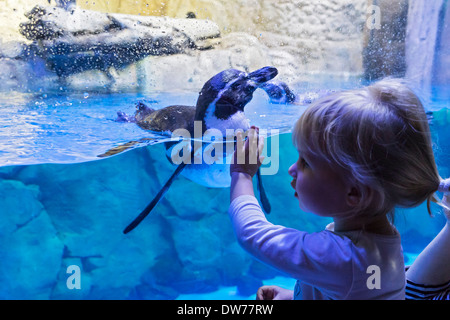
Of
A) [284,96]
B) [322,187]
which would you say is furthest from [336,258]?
[284,96]

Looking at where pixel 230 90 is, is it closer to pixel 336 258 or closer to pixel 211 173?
pixel 211 173

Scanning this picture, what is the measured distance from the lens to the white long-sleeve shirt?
687 mm

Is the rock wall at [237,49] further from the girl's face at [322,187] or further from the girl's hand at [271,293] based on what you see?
the girl's face at [322,187]

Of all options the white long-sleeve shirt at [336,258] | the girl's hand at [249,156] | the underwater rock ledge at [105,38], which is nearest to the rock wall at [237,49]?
the underwater rock ledge at [105,38]

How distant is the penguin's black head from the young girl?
1.06 metres

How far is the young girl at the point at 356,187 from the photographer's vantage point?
676 mm

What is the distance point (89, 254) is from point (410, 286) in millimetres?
2768

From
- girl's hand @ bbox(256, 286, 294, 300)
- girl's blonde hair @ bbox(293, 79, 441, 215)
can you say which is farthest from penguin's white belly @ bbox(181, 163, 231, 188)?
girl's blonde hair @ bbox(293, 79, 441, 215)

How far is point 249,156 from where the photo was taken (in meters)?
0.93

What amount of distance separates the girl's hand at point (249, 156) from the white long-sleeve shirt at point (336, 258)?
0.18 meters

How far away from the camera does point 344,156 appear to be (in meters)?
0.69

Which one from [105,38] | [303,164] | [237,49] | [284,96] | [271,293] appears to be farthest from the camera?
[105,38]

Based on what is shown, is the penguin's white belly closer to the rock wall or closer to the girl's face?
the rock wall

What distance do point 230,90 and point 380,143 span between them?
123 cm
